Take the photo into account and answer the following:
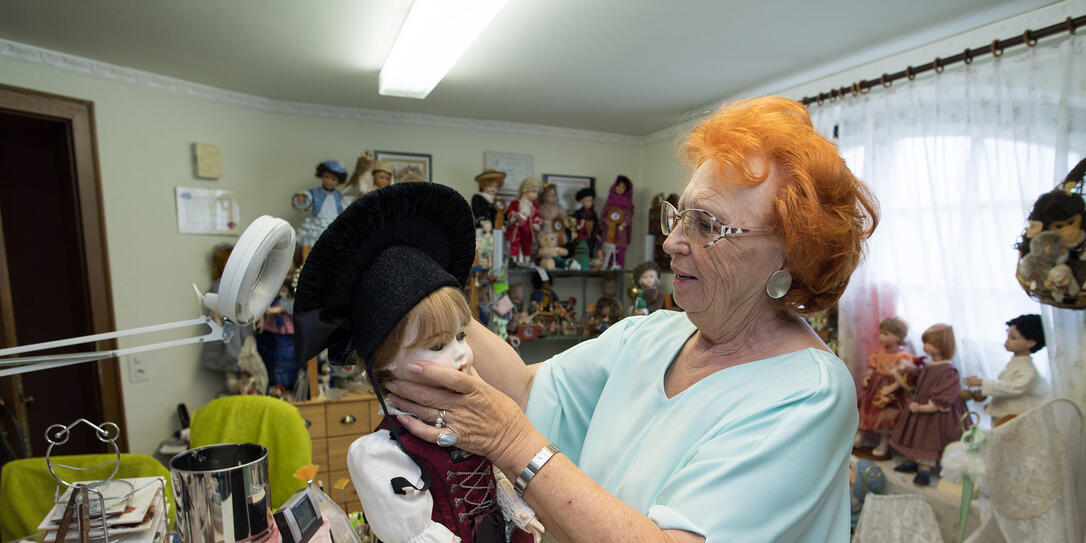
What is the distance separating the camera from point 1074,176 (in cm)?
176

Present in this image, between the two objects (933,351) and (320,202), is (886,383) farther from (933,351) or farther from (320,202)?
(320,202)

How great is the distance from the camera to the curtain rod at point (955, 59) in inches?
71.7

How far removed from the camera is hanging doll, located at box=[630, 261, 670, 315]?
353cm

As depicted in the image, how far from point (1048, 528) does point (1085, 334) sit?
2.24ft

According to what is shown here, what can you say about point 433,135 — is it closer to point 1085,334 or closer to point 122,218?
point 122,218

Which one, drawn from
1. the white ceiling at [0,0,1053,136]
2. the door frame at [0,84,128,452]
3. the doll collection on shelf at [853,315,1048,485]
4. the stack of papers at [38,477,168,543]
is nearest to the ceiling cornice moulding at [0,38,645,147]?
the white ceiling at [0,0,1053,136]

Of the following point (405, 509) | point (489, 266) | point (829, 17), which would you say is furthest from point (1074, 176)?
point (489, 266)

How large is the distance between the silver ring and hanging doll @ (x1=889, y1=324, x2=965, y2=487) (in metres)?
2.34

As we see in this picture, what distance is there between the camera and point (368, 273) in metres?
0.84

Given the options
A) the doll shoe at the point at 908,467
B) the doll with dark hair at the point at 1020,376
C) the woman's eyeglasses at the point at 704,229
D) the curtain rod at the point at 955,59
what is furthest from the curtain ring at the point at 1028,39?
the woman's eyeglasses at the point at 704,229

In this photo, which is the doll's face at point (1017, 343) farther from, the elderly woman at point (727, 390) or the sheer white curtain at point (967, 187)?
the elderly woman at point (727, 390)

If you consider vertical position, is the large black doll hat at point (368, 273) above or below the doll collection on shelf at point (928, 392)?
above

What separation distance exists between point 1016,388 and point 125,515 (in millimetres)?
2892

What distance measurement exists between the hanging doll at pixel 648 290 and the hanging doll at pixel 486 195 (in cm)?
112
